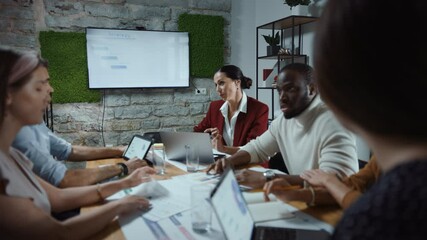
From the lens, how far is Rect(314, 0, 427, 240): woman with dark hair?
1.21 feet

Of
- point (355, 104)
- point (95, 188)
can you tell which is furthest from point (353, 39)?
point (95, 188)

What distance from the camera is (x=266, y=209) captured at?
1085 millimetres

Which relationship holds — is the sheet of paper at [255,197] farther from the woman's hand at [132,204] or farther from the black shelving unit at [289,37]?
the black shelving unit at [289,37]

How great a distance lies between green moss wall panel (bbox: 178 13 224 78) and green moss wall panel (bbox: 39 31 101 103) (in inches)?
40.3

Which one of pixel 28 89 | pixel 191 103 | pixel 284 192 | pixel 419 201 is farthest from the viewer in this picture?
pixel 191 103

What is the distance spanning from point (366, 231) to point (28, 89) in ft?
2.53

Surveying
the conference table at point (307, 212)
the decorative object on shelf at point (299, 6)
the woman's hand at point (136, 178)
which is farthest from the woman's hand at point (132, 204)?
the decorative object on shelf at point (299, 6)

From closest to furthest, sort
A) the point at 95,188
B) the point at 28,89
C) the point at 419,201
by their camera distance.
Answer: the point at 419,201 → the point at 28,89 → the point at 95,188

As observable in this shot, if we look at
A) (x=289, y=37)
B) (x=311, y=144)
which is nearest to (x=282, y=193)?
(x=311, y=144)

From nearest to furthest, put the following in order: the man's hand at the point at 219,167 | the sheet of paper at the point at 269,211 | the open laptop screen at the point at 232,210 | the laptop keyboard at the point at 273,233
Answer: the open laptop screen at the point at 232,210 < the laptop keyboard at the point at 273,233 < the sheet of paper at the point at 269,211 < the man's hand at the point at 219,167

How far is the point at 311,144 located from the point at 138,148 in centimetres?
91

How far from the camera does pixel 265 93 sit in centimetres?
367

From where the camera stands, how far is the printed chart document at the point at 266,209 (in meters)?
1.02

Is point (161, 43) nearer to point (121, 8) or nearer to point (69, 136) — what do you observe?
point (121, 8)
